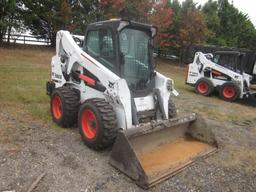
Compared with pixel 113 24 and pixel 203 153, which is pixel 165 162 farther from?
pixel 113 24

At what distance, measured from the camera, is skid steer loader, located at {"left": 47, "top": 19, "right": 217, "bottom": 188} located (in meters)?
4.14

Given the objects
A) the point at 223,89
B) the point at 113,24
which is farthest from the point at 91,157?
the point at 223,89

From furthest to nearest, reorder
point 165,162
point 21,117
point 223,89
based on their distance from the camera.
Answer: point 223,89 < point 21,117 < point 165,162

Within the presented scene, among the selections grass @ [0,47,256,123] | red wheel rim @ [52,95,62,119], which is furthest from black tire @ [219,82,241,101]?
red wheel rim @ [52,95,62,119]

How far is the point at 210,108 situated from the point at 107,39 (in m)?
5.28

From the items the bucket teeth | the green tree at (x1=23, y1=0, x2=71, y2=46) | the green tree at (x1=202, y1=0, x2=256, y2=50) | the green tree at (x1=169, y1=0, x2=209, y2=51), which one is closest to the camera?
the bucket teeth

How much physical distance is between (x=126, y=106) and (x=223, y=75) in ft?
24.8

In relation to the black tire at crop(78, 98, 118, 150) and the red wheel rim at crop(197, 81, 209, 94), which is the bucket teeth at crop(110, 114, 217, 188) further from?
the red wheel rim at crop(197, 81, 209, 94)

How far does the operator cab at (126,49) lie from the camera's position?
475 cm

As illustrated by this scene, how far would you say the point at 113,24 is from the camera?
4762 mm

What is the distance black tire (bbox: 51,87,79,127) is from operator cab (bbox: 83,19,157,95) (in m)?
0.86

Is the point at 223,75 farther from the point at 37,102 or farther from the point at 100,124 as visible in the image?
the point at 100,124

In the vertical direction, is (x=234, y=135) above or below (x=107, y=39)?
below

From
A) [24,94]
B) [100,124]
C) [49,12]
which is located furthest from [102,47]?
[49,12]
